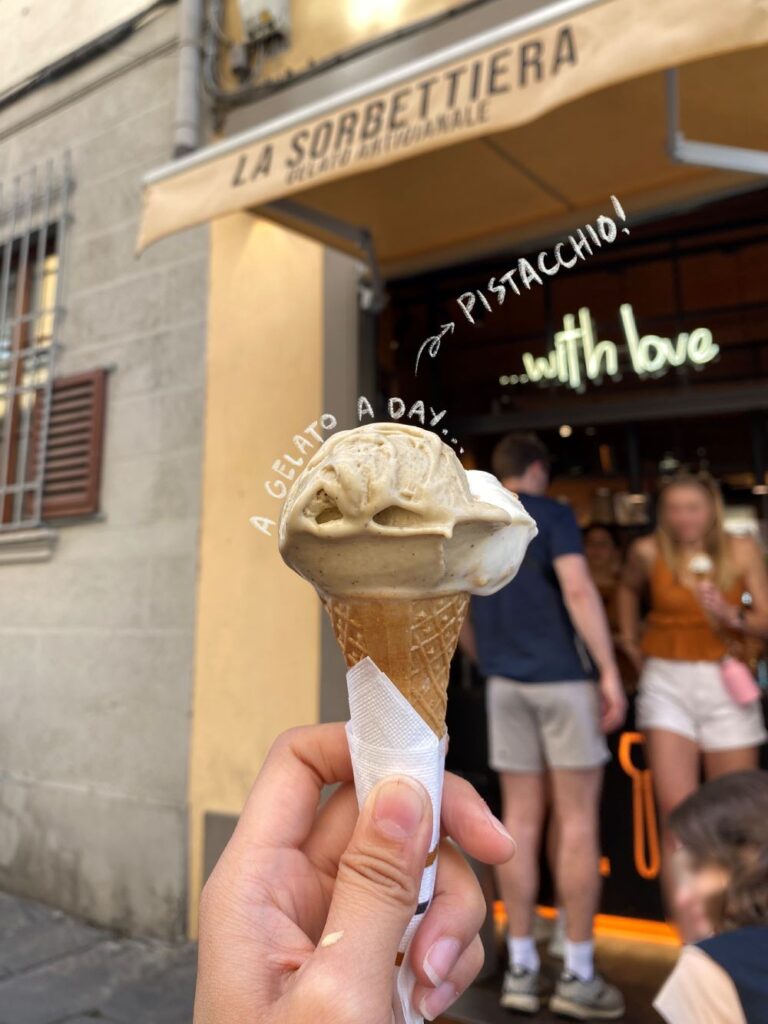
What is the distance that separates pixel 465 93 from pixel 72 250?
12.0 ft

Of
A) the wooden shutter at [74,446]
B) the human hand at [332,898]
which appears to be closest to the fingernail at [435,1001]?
the human hand at [332,898]

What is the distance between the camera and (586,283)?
348 cm

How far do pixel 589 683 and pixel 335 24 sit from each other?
3813mm

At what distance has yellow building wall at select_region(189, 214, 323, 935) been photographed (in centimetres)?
352

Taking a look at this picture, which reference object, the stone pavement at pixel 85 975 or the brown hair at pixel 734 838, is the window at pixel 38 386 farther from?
the brown hair at pixel 734 838

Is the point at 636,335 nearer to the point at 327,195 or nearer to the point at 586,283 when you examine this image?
the point at 586,283

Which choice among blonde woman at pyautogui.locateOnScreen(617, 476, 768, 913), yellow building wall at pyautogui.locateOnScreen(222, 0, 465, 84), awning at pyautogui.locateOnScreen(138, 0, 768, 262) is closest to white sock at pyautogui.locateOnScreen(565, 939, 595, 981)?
blonde woman at pyautogui.locateOnScreen(617, 476, 768, 913)

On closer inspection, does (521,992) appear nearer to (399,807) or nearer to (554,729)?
(554,729)

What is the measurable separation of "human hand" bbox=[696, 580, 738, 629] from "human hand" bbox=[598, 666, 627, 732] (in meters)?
0.47

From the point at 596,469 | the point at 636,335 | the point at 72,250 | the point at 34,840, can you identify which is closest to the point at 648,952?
the point at 596,469

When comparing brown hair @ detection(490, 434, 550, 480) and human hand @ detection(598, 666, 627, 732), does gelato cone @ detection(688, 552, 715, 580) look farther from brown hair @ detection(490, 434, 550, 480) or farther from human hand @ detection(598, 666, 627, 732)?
brown hair @ detection(490, 434, 550, 480)

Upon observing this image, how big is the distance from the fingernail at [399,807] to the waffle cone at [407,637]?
10 centimetres

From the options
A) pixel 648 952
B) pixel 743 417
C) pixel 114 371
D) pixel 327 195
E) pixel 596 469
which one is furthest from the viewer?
pixel 114 371

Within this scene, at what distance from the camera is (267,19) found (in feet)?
14.2
